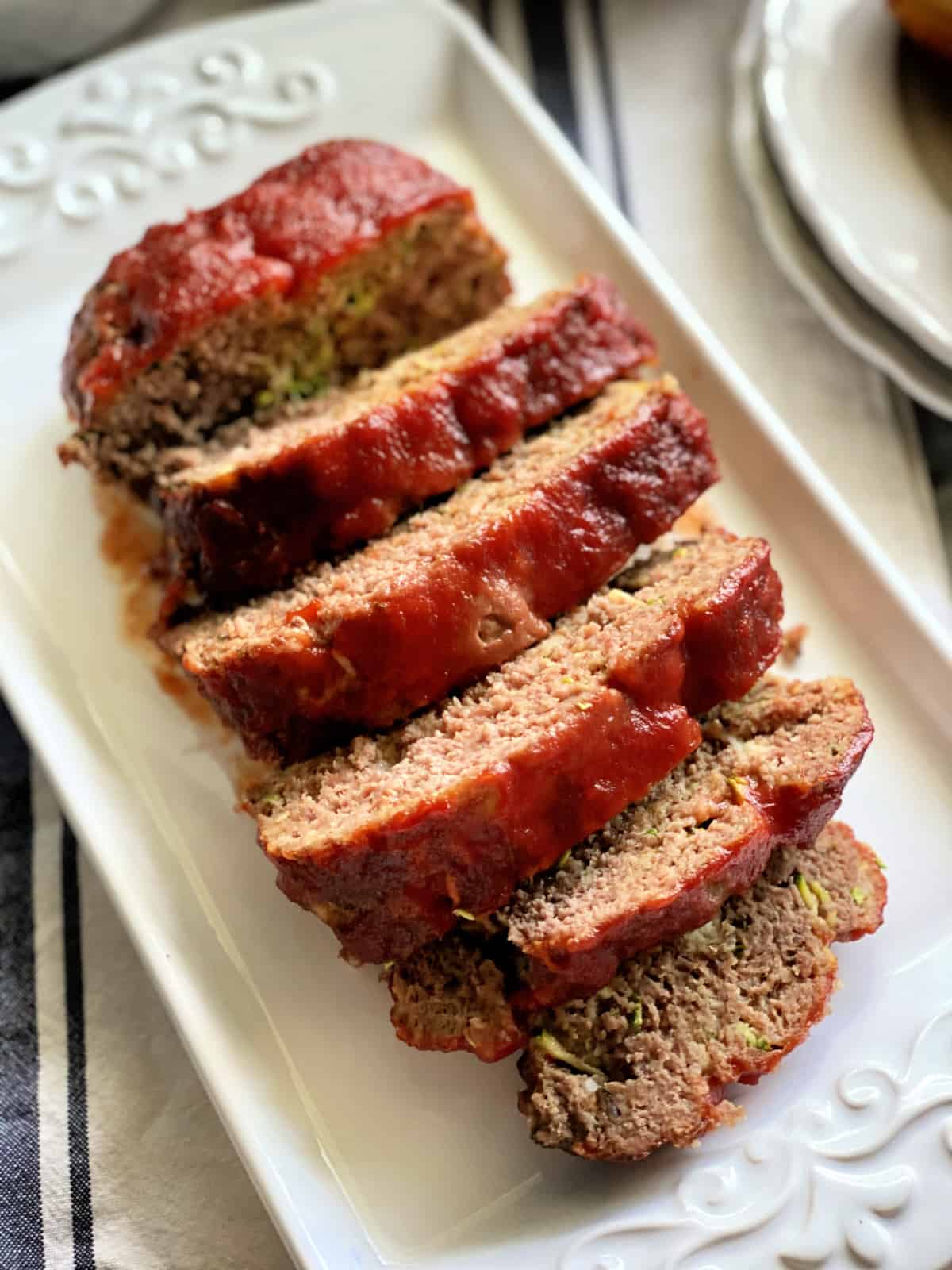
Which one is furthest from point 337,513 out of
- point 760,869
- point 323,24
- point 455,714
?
point 323,24

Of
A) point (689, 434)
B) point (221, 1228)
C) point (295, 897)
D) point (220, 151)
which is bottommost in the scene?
point (221, 1228)

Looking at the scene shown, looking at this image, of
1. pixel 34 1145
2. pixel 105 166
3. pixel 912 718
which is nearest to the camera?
pixel 34 1145

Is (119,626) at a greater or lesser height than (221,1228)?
greater

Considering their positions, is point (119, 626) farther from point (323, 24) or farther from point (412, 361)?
point (323, 24)

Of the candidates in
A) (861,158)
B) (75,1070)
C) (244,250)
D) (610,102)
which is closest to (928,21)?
(861,158)

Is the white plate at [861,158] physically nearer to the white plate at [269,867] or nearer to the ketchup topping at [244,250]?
the white plate at [269,867]

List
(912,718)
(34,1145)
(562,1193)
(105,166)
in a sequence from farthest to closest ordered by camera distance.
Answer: (105,166) < (912,718) < (34,1145) < (562,1193)
